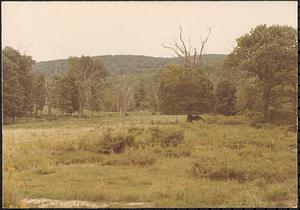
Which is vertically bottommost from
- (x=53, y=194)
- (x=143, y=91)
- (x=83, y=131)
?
(x=53, y=194)

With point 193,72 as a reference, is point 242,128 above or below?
below

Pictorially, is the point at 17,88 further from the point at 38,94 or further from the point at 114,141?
the point at 114,141

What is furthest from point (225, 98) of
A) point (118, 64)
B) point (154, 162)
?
point (118, 64)

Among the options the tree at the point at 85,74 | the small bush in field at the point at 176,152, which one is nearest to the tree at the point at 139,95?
the tree at the point at 85,74

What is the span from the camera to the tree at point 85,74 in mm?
14742

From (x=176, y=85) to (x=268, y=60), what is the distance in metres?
8.30

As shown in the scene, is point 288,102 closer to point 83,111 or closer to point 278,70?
point 278,70

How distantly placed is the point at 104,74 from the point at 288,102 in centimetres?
1169

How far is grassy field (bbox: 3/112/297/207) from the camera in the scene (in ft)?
35.2

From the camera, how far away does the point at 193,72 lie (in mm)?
18266

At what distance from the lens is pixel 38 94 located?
1884 cm

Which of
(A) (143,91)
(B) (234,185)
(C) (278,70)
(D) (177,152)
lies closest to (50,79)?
(A) (143,91)

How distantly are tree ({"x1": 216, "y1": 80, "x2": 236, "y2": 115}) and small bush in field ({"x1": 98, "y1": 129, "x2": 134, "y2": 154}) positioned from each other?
475 centimetres

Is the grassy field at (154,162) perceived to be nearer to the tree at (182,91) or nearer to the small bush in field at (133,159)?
the small bush in field at (133,159)
